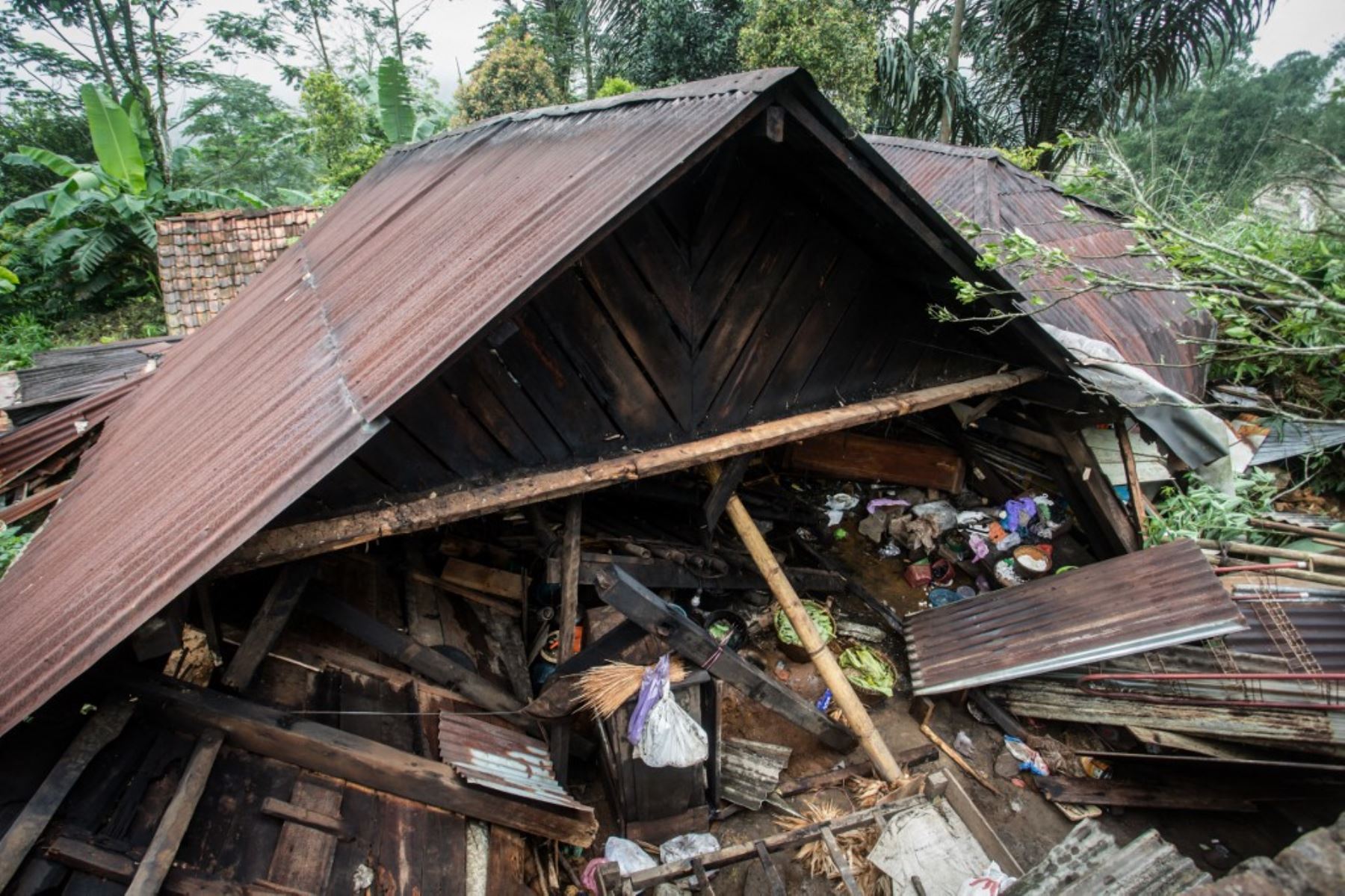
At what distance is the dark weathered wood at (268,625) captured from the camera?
2783mm

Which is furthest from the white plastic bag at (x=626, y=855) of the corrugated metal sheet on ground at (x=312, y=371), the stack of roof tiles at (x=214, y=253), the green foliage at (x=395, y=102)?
the green foliage at (x=395, y=102)

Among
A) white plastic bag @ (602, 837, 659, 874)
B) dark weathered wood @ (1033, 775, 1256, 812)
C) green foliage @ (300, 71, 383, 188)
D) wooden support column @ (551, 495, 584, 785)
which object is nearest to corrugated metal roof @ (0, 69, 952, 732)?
wooden support column @ (551, 495, 584, 785)

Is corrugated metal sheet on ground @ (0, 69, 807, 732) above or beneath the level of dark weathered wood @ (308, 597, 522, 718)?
above

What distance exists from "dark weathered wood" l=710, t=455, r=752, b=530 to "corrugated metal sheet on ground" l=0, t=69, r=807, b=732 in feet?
5.99

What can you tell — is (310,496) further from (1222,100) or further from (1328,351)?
(1222,100)

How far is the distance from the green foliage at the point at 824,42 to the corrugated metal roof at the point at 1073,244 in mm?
3375

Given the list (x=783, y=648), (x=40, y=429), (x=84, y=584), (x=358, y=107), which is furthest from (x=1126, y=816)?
(x=358, y=107)

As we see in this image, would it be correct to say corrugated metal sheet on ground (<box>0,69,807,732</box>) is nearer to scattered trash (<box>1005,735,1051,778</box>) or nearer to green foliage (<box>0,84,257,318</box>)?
scattered trash (<box>1005,735,1051,778</box>)

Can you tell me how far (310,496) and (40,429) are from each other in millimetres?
5034

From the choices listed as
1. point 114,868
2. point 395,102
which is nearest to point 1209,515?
point 114,868

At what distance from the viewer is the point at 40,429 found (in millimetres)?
5645

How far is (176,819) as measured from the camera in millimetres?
2236

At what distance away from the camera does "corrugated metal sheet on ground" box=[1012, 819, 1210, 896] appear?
2.53m

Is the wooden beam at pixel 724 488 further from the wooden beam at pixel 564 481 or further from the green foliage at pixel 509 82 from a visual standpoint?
the green foliage at pixel 509 82
